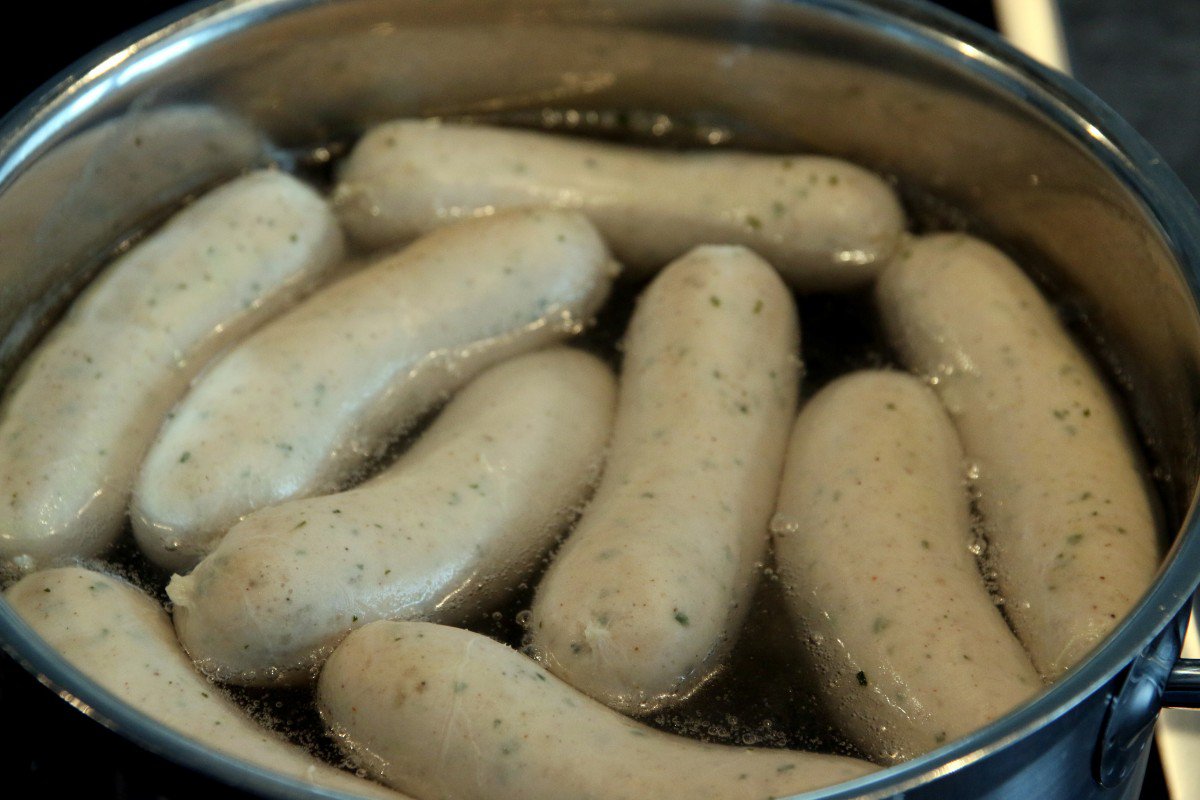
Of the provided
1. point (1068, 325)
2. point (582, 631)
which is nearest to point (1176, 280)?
point (1068, 325)

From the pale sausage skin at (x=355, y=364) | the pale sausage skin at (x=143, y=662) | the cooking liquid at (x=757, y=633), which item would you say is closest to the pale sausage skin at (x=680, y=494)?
the cooking liquid at (x=757, y=633)

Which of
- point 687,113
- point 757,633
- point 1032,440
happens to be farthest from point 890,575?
point 687,113

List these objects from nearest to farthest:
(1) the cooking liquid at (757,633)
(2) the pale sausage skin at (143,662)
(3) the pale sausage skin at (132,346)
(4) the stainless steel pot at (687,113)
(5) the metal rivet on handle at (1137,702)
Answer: (5) the metal rivet on handle at (1137,702) < (2) the pale sausage skin at (143,662) < (1) the cooking liquid at (757,633) < (3) the pale sausage skin at (132,346) < (4) the stainless steel pot at (687,113)

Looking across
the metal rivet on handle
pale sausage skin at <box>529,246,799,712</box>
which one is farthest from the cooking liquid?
the metal rivet on handle

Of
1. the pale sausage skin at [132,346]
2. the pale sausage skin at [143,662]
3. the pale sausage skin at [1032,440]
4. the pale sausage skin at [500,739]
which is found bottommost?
the pale sausage skin at [1032,440]

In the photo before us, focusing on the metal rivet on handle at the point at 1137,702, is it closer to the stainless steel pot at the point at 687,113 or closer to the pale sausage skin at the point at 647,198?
the stainless steel pot at the point at 687,113

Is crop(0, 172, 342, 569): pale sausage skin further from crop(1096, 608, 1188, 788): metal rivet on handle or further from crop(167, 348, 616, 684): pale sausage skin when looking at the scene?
crop(1096, 608, 1188, 788): metal rivet on handle

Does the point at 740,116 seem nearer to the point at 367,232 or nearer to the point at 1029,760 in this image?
the point at 367,232

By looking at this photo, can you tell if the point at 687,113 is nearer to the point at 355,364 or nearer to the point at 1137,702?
the point at 355,364

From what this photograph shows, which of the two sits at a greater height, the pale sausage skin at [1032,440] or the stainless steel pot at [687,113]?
the stainless steel pot at [687,113]
